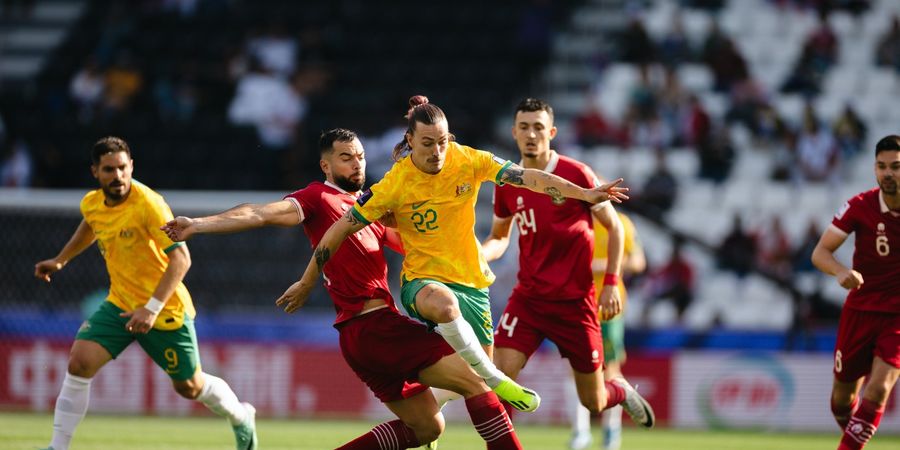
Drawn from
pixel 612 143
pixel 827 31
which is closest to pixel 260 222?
pixel 612 143

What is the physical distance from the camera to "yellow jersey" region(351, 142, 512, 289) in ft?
27.9

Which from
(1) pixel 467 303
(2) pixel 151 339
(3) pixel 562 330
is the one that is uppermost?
A: (1) pixel 467 303

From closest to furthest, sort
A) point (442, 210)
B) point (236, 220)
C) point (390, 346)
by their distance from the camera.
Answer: point (236, 220), point (390, 346), point (442, 210)

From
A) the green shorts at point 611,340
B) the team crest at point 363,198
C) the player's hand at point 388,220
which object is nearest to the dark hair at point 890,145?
the green shorts at point 611,340

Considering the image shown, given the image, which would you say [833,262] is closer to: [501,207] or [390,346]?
[501,207]

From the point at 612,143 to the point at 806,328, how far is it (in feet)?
16.6

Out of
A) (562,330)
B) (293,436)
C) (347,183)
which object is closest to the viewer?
(347,183)

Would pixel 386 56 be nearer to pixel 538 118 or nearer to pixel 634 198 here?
pixel 634 198

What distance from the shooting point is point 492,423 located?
823cm

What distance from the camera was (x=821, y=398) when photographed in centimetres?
1636

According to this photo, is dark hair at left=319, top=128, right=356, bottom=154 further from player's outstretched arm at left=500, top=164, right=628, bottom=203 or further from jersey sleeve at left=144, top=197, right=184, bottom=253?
jersey sleeve at left=144, top=197, right=184, bottom=253

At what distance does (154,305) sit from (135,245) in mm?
600

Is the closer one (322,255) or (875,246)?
(322,255)

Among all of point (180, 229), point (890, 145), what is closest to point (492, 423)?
point (180, 229)
